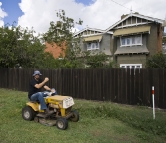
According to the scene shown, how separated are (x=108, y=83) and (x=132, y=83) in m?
1.31

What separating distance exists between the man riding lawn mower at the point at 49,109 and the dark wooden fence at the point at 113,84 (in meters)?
3.81

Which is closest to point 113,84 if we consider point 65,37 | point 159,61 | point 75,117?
point 75,117

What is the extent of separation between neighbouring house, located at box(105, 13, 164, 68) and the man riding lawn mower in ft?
48.7

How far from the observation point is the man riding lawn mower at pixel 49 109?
16.7 ft

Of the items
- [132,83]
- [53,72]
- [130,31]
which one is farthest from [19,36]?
[130,31]

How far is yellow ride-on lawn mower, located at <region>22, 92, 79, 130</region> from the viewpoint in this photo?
5055 millimetres

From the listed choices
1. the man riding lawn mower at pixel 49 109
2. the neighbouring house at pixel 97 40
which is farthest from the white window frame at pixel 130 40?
the man riding lawn mower at pixel 49 109

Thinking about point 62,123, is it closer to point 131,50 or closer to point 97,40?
point 131,50

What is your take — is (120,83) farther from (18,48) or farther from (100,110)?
(18,48)

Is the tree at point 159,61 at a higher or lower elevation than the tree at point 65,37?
lower

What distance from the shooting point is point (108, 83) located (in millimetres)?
9016

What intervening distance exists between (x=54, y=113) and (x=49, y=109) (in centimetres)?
22

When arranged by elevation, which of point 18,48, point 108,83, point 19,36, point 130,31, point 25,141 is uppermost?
point 130,31

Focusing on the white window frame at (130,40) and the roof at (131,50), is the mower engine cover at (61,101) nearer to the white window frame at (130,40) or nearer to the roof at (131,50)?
the roof at (131,50)
